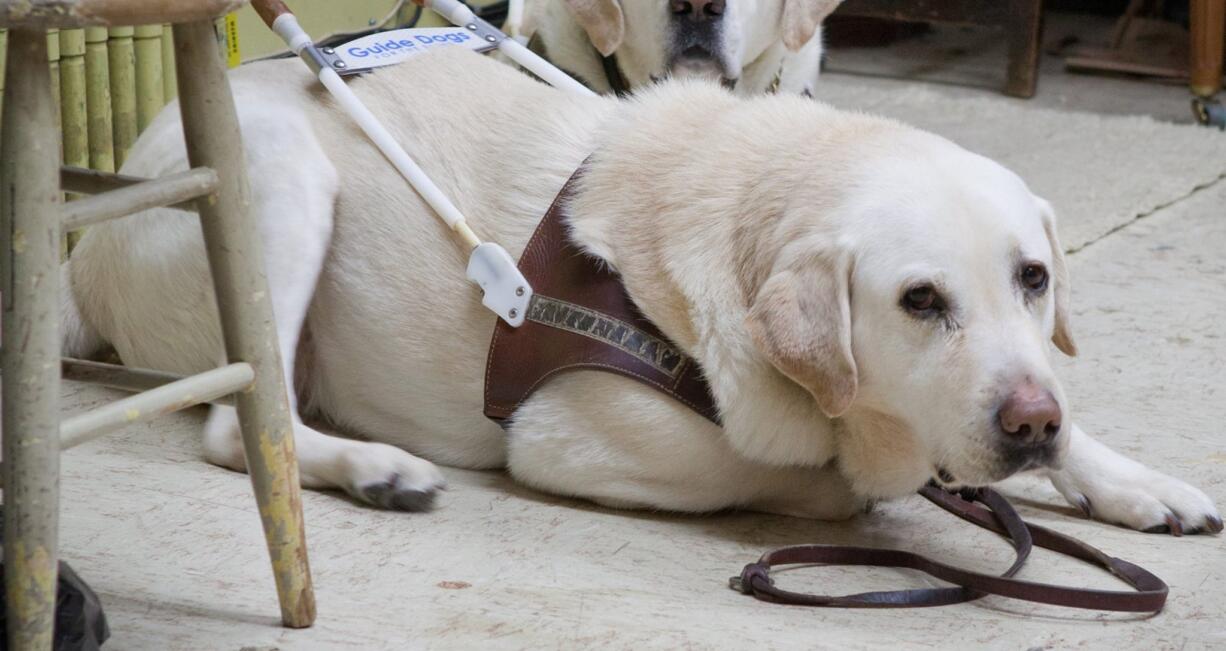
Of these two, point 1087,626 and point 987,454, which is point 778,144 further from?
point 1087,626

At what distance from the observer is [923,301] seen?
1.96 m

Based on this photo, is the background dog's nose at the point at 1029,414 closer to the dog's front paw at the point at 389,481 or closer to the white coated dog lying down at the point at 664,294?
the white coated dog lying down at the point at 664,294

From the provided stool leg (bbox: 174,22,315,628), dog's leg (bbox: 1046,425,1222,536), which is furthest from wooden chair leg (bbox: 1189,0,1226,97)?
stool leg (bbox: 174,22,315,628)

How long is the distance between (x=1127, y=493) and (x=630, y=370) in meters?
0.84

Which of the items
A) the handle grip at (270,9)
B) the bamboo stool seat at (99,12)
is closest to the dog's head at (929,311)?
the bamboo stool seat at (99,12)

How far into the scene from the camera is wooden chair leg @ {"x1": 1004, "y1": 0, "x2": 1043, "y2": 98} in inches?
242

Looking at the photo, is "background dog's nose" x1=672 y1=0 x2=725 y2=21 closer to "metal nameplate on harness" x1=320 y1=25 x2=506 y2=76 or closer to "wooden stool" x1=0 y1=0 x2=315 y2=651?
"metal nameplate on harness" x1=320 y1=25 x2=506 y2=76

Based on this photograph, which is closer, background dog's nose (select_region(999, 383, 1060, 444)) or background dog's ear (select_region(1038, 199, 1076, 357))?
background dog's nose (select_region(999, 383, 1060, 444))

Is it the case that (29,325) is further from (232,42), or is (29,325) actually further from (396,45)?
(232,42)

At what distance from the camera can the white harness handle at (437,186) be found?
7.30 feet

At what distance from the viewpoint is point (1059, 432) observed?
6.24ft

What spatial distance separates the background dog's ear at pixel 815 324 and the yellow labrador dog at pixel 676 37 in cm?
152

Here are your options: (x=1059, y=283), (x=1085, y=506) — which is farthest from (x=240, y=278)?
(x=1085, y=506)

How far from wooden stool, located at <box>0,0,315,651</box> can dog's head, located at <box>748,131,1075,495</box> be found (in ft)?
2.41
